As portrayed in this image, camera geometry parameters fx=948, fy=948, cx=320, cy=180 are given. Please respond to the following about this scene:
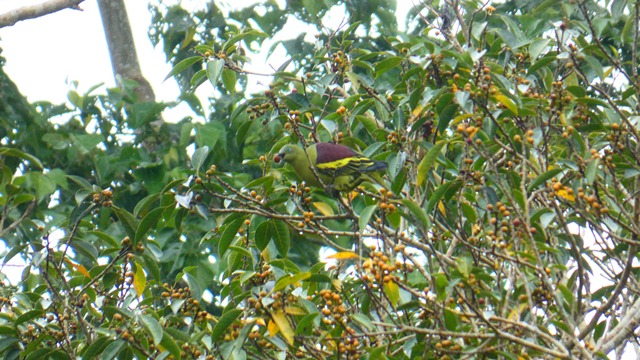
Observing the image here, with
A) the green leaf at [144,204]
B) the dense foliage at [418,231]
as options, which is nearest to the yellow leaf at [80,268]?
the dense foliage at [418,231]

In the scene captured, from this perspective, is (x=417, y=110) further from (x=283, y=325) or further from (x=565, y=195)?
(x=283, y=325)

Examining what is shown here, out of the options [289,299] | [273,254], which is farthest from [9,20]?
[289,299]

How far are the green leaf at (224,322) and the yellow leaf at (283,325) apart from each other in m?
0.12

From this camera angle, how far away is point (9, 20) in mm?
4801

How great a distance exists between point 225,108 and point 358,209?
291 centimetres

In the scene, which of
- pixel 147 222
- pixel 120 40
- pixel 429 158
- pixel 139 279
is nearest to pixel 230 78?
pixel 147 222

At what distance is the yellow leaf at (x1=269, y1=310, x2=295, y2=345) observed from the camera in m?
3.02

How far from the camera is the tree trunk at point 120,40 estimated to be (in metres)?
8.03

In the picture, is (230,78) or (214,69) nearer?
(214,69)

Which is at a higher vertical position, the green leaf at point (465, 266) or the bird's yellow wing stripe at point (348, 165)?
the bird's yellow wing stripe at point (348, 165)

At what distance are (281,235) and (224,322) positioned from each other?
53 centimetres

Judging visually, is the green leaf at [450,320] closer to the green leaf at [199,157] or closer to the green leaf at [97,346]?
the green leaf at [199,157]

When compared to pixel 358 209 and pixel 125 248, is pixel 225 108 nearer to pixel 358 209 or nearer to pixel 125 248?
pixel 358 209

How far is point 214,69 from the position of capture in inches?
139
